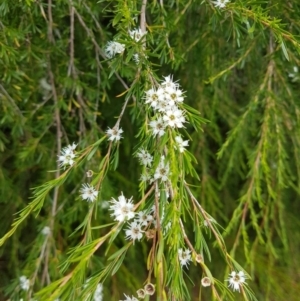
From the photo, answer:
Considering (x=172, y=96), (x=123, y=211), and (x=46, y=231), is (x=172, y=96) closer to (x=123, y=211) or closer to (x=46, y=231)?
(x=123, y=211)

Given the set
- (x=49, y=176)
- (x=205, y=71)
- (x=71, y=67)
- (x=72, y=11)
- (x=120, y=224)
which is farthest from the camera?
(x=205, y=71)

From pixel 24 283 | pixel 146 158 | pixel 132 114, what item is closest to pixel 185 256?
pixel 146 158

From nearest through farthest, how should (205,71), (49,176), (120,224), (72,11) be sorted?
(120,224)
(72,11)
(49,176)
(205,71)

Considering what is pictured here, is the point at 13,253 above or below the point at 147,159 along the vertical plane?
below

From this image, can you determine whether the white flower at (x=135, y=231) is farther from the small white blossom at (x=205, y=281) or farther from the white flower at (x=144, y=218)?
the small white blossom at (x=205, y=281)

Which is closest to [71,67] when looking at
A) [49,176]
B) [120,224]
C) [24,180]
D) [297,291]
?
[49,176]

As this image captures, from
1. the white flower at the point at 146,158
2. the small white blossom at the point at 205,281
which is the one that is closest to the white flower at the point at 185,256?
the small white blossom at the point at 205,281

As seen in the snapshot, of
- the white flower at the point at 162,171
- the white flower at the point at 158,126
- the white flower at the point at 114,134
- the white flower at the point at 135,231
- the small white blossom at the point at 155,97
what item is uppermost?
the small white blossom at the point at 155,97

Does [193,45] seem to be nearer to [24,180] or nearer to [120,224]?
[24,180]
